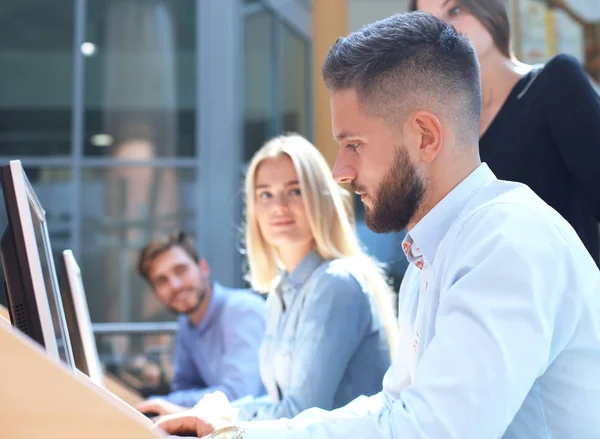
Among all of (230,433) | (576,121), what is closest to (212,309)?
(576,121)

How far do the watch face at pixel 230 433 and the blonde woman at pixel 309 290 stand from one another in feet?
2.46

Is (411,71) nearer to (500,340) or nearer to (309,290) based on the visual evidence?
(500,340)

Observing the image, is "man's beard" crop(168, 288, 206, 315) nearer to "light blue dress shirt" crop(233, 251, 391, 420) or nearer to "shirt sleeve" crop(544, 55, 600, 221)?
"light blue dress shirt" crop(233, 251, 391, 420)

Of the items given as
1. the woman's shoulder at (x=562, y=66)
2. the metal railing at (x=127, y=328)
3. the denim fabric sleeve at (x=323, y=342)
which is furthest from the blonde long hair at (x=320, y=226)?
the metal railing at (x=127, y=328)

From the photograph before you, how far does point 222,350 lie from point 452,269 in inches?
85.4

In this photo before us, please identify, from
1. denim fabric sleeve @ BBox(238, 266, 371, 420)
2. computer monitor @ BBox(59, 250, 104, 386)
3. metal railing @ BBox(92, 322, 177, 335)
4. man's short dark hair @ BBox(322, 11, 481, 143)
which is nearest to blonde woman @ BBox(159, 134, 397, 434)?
denim fabric sleeve @ BBox(238, 266, 371, 420)

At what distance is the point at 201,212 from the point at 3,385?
5.08 m

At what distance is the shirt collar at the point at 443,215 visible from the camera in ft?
3.77

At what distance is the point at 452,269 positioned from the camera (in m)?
1.02

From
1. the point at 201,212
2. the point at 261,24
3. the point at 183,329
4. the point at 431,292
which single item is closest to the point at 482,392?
the point at 431,292

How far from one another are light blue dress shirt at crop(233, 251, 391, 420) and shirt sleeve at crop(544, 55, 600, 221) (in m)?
0.62

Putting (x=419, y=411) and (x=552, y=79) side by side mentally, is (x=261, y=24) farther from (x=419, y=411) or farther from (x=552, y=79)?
(x=419, y=411)

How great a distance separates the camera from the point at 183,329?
3393 millimetres

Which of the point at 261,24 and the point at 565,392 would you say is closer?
the point at 565,392
